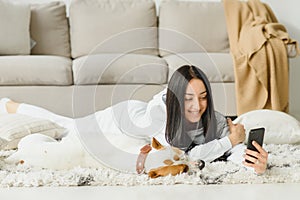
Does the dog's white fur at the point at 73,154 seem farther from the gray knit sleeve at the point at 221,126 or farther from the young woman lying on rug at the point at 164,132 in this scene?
the gray knit sleeve at the point at 221,126

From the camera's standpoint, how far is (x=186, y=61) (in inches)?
93.9

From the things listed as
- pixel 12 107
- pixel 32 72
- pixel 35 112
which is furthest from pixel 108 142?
pixel 32 72

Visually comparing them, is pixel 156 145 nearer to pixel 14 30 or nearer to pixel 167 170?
pixel 167 170

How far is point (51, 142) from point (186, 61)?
0.66m

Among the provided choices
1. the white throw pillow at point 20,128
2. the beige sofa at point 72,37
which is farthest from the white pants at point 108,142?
the beige sofa at point 72,37

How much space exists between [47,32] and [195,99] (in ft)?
7.41

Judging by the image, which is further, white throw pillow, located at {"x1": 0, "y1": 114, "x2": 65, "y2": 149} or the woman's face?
white throw pillow, located at {"x1": 0, "y1": 114, "x2": 65, "y2": 149}

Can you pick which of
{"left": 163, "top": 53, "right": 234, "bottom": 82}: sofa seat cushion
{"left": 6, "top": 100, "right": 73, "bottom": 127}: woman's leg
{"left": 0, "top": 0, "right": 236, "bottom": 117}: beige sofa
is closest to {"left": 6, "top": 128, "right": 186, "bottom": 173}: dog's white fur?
{"left": 163, "top": 53, "right": 234, "bottom": 82}: sofa seat cushion

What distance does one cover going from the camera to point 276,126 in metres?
2.96

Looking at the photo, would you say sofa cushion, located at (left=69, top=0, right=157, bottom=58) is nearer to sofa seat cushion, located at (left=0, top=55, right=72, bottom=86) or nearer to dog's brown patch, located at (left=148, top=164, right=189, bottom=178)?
sofa seat cushion, located at (left=0, top=55, right=72, bottom=86)

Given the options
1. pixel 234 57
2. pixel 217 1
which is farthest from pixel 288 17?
pixel 234 57

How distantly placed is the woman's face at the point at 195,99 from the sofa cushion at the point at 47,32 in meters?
2.18

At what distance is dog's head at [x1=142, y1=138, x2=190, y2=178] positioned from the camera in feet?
7.27

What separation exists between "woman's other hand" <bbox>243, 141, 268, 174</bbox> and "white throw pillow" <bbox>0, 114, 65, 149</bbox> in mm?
1062
